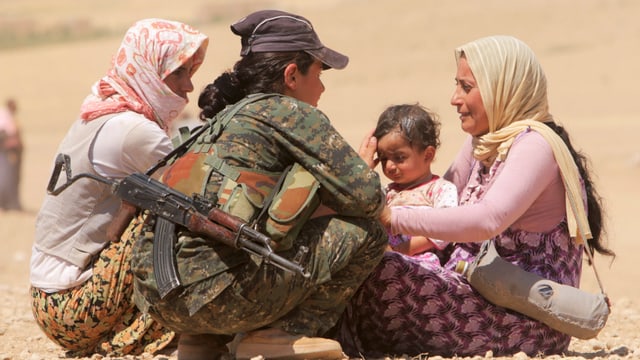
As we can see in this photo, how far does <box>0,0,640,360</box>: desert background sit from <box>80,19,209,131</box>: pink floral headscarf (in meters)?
7.12

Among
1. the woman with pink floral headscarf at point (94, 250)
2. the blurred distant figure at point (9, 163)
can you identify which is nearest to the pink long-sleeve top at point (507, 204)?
the woman with pink floral headscarf at point (94, 250)

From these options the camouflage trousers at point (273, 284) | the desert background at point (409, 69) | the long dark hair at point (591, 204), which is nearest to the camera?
the camouflage trousers at point (273, 284)

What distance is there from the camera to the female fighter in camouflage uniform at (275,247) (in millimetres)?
4617

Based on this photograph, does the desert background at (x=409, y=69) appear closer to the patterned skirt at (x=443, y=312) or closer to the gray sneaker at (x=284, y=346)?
the patterned skirt at (x=443, y=312)

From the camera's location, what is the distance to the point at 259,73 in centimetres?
497

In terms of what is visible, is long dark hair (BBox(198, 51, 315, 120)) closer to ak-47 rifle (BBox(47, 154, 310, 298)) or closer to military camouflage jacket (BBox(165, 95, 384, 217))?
military camouflage jacket (BBox(165, 95, 384, 217))

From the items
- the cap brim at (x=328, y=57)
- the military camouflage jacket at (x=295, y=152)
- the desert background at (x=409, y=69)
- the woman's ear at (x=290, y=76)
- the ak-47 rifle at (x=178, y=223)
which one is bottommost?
the desert background at (x=409, y=69)

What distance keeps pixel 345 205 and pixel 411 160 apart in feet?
3.19

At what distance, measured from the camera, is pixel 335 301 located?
490cm

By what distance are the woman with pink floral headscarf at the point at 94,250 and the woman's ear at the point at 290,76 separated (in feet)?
2.55

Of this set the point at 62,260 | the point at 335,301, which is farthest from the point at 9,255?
the point at 335,301

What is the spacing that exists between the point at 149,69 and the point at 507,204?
2.00m

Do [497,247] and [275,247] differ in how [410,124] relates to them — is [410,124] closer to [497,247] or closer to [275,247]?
[497,247]

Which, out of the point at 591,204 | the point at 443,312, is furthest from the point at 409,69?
the point at 443,312
